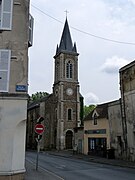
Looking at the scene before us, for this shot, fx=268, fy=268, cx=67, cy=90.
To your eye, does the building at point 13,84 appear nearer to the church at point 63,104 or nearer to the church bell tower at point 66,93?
the church bell tower at point 66,93

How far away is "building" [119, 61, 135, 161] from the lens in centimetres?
2423

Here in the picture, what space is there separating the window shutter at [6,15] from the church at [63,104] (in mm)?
39505

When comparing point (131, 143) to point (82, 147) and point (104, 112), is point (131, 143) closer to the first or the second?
point (104, 112)

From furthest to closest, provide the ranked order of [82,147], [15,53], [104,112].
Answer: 1. [82,147]
2. [104,112]
3. [15,53]

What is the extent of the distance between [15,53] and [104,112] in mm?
20544

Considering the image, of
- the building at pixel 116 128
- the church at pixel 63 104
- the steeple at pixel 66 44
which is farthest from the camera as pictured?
the steeple at pixel 66 44

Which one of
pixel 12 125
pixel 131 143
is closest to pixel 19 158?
pixel 12 125

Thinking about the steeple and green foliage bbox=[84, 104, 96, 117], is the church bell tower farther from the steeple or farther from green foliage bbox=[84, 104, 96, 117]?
green foliage bbox=[84, 104, 96, 117]

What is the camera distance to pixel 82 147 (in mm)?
35938

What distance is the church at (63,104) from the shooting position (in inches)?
2006

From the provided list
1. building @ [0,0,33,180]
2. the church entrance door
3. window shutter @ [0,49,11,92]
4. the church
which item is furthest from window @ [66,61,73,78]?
window shutter @ [0,49,11,92]

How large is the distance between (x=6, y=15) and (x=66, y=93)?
1655 inches

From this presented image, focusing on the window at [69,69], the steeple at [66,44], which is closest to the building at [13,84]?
the window at [69,69]

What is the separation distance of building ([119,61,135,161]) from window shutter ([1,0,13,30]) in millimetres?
15673
